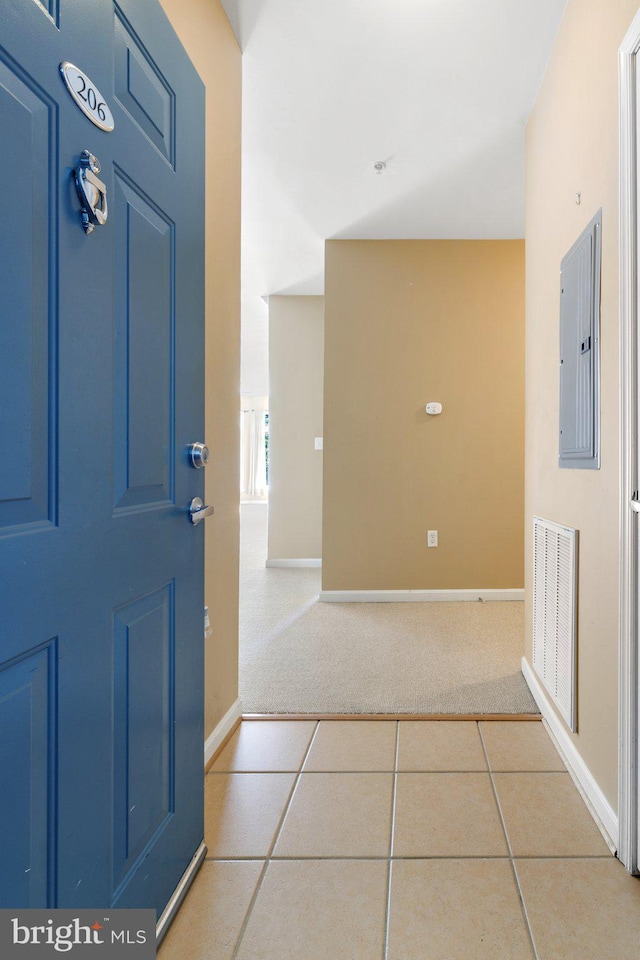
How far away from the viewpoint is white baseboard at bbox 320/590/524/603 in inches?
155

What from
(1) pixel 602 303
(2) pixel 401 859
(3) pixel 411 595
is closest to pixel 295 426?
(3) pixel 411 595

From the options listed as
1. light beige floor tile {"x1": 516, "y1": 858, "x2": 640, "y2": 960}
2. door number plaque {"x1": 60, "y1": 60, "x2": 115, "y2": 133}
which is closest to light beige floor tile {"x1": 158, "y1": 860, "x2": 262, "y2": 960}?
light beige floor tile {"x1": 516, "y1": 858, "x2": 640, "y2": 960}

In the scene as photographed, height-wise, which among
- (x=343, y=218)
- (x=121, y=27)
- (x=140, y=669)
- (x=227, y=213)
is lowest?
(x=140, y=669)

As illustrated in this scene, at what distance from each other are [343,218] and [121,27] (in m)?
2.86

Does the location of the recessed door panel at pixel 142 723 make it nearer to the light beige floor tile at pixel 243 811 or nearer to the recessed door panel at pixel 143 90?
the light beige floor tile at pixel 243 811

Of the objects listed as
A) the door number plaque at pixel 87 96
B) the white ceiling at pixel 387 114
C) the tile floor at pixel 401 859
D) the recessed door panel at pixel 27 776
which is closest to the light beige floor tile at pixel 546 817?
the tile floor at pixel 401 859

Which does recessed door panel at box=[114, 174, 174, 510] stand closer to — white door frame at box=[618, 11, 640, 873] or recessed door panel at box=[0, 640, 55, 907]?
recessed door panel at box=[0, 640, 55, 907]

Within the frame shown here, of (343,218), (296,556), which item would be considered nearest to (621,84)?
(343,218)

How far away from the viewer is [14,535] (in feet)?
2.27

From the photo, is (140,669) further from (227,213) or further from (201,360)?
(227,213)

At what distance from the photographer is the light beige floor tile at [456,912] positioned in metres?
1.09

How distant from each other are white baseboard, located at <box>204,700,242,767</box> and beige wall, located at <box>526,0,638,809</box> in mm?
1140

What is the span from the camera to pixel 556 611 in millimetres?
1979

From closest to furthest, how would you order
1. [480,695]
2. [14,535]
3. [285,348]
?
1. [14,535]
2. [480,695]
3. [285,348]
